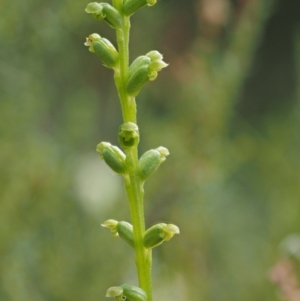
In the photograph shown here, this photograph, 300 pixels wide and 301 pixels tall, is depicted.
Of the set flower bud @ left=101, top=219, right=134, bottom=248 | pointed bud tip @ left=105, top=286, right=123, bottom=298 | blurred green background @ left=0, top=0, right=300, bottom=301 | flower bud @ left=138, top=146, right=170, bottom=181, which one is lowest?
pointed bud tip @ left=105, top=286, right=123, bottom=298

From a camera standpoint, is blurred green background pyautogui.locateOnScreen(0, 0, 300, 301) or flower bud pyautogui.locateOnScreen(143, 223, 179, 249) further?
blurred green background pyautogui.locateOnScreen(0, 0, 300, 301)

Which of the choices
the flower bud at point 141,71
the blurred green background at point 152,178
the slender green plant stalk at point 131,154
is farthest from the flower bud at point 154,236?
the blurred green background at point 152,178

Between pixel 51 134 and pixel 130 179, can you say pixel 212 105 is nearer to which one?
pixel 51 134

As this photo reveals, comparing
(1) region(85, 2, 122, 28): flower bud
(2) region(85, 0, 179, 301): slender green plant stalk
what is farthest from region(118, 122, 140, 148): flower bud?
(1) region(85, 2, 122, 28): flower bud

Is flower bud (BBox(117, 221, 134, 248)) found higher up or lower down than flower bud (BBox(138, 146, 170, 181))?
lower down

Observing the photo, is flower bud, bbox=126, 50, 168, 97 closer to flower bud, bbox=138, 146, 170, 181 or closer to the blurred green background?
flower bud, bbox=138, 146, 170, 181
